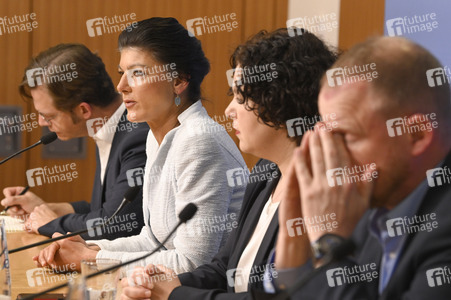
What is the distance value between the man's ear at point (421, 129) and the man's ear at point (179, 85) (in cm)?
130

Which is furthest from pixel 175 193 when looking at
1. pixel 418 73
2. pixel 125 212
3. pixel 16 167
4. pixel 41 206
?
pixel 16 167

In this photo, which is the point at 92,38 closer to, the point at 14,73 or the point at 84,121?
the point at 14,73

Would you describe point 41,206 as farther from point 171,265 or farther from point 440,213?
point 440,213

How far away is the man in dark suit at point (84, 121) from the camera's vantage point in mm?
2629

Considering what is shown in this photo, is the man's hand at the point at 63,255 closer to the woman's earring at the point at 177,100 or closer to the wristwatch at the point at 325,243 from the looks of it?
the woman's earring at the point at 177,100

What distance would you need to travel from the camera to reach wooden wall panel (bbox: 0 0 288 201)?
3.65 m

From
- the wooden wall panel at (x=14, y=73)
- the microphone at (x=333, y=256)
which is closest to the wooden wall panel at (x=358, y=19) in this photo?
the wooden wall panel at (x=14, y=73)

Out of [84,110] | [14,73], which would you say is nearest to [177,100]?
[84,110]

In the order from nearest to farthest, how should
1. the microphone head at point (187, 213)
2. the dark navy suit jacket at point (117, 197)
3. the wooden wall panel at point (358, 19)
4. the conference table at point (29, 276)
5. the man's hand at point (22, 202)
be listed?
the microphone head at point (187, 213), the conference table at point (29, 276), the dark navy suit jacket at point (117, 197), the man's hand at point (22, 202), the wooden wall panel at point (358, 19)

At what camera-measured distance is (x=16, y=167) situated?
3664mm

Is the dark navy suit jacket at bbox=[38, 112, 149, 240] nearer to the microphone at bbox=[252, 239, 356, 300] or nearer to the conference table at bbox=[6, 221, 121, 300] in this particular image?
the conference table at bbox=[6, 221, 121, 300]

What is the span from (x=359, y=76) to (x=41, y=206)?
1937 mm

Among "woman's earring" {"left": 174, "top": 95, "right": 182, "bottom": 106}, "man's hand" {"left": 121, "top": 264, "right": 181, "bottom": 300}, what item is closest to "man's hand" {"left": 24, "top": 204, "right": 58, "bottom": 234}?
"woman's earring" {"left": 174, "top": 95, "right": 182, "bottom": 106}

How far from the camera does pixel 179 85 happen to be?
89.8 inches
